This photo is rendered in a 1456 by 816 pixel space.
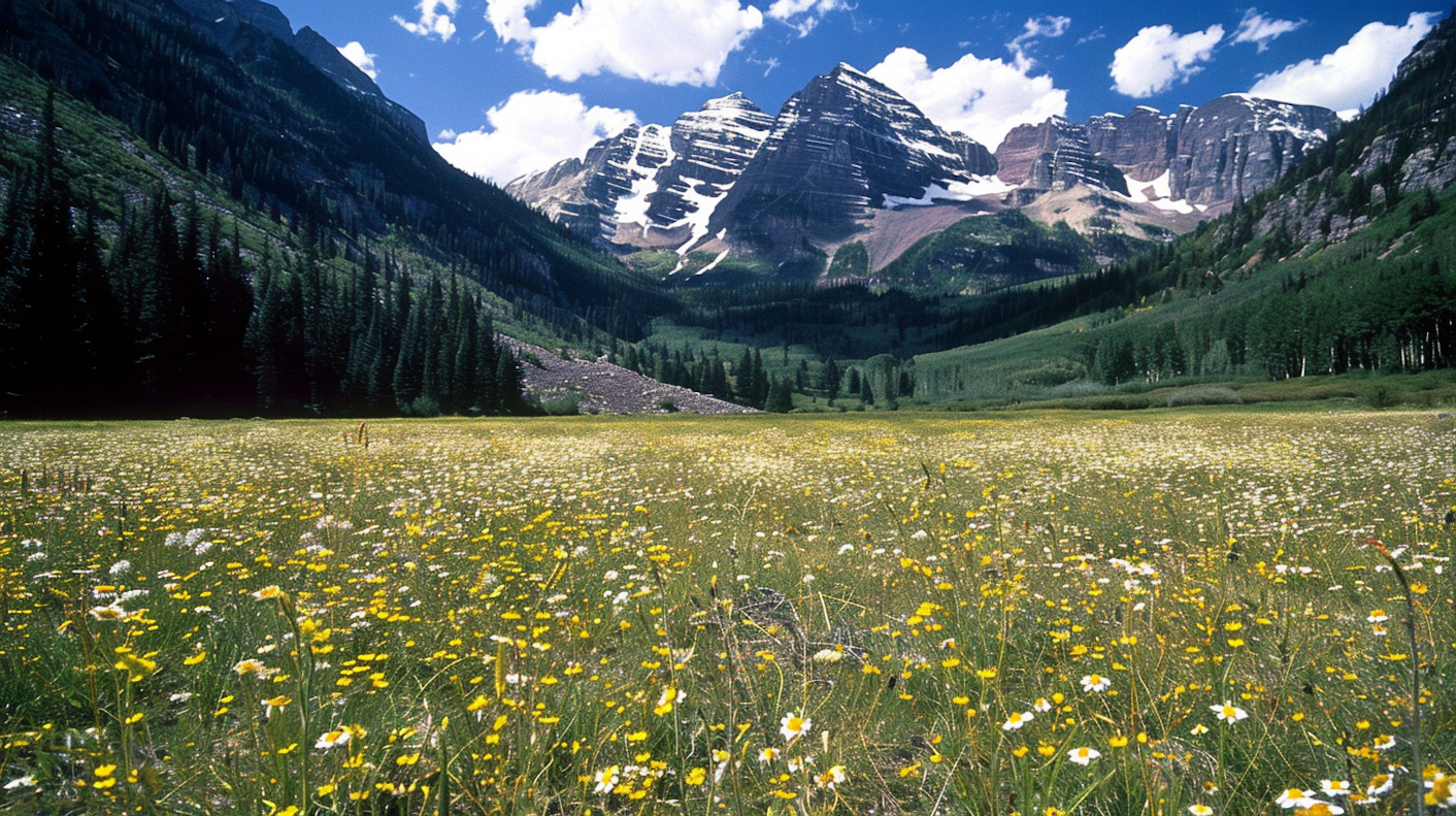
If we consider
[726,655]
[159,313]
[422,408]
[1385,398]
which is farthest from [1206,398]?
[159,313]

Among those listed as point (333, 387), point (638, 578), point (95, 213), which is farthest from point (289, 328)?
point (638, 578)

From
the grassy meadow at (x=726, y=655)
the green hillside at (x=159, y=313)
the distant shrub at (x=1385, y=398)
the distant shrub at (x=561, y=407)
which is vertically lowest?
the grassy meadow at (x=726, y=655)

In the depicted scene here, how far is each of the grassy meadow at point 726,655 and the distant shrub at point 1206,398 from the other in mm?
92142

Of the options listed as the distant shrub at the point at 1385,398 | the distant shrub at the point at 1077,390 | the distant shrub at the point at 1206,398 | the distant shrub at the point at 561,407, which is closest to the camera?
the distant shrub at the point at 1385,398

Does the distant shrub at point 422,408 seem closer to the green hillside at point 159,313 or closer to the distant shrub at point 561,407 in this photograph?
the green hillside at point 159,313

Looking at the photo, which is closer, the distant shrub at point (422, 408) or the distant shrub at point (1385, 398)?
the distant shrub at point (1385, 398)

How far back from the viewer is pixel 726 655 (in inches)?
156

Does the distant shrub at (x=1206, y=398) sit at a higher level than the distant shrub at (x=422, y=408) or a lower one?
lower

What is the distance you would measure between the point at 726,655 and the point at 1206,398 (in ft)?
356

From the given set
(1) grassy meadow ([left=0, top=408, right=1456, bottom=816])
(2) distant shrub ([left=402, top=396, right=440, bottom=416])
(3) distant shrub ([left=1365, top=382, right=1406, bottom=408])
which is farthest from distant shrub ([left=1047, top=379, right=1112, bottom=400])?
(1) grassy meadow ([left=0, top=408, right=1456, bottom=816])

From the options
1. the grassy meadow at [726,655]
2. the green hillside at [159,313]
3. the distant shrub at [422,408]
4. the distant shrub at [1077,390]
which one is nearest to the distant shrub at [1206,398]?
the distant shrub at [1077,390]

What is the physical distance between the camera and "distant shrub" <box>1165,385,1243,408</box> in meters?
84.5

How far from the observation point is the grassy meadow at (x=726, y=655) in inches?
115

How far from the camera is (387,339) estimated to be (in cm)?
10250
